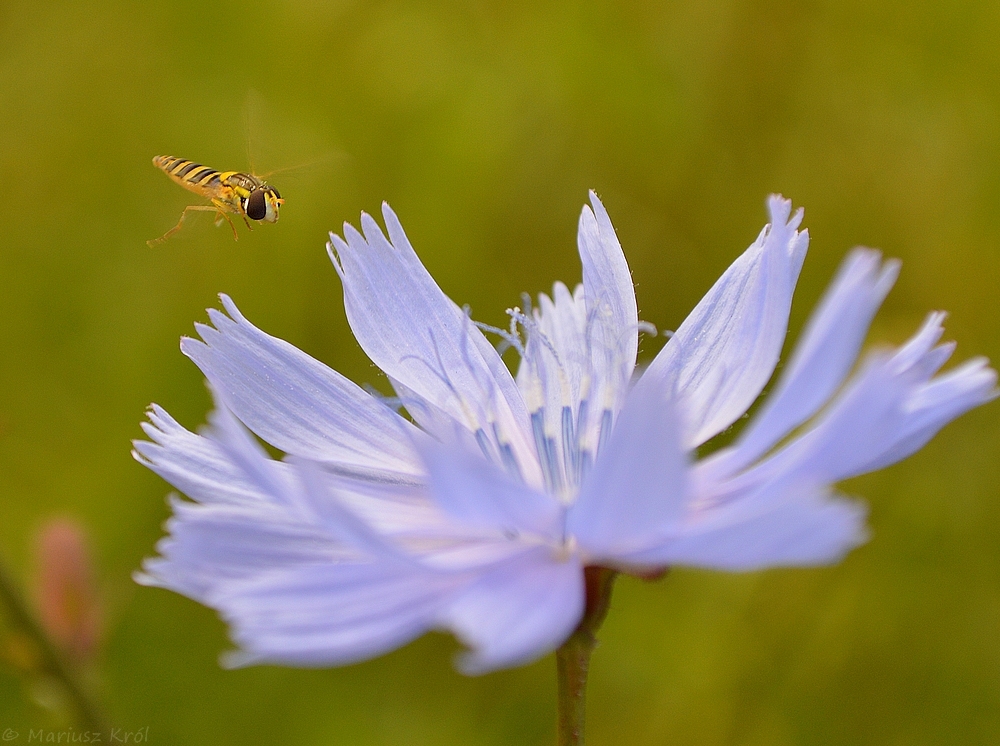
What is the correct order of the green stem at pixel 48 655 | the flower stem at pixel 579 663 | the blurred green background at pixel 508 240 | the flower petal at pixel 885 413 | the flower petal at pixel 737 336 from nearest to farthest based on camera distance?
1. the flower petal at pixel 885 413
2. the flower stem at pixel 579 663
3. the flower petal at pixel 737 336
4. the green stem at pixel 48 655
5. the blurred green background at pixel 508 240

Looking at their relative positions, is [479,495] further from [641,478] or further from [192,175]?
[192,175]

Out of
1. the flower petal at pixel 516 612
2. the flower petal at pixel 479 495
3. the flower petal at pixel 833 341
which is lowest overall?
the flower petal at pixel 516 612

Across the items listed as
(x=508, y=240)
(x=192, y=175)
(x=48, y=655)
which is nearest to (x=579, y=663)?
(x=48, y=655)

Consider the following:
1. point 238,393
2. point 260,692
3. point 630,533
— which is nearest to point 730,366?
point 630,533

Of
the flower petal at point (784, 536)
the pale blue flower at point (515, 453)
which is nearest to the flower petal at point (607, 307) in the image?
the pale blue flower at point (515, 453)

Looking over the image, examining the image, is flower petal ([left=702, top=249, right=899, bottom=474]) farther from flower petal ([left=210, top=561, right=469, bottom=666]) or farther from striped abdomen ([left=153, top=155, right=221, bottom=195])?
striped abdomen ([left=153, top=155, right=221, bottom=195])

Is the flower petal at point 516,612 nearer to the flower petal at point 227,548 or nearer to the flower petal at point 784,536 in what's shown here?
the flower petal at point 784,536

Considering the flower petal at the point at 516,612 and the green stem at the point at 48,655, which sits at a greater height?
the flower petal at the point at 516,612
